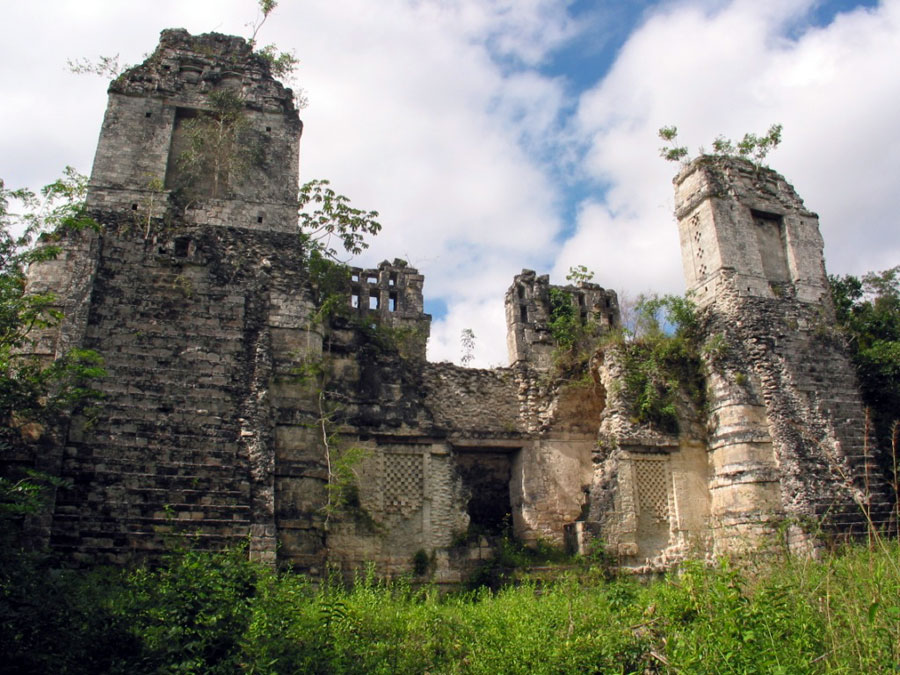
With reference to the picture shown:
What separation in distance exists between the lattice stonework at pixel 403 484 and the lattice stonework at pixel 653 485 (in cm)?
395

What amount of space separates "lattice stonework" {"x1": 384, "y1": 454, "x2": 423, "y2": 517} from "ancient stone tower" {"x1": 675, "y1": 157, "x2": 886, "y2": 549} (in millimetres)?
5293

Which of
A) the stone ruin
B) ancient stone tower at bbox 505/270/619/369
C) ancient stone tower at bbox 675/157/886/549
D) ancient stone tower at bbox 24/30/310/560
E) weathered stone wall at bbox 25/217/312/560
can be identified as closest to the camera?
weathered stone wall at bbox 25/217/312/560

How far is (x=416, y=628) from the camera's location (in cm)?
765

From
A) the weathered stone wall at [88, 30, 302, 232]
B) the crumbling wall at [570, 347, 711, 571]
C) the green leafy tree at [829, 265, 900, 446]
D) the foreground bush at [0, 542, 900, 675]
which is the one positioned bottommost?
the foreground bush at [0, 542, 900, 675]

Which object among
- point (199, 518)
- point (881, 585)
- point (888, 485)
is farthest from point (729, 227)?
point (199, 518)

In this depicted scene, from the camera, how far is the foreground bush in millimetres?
5703

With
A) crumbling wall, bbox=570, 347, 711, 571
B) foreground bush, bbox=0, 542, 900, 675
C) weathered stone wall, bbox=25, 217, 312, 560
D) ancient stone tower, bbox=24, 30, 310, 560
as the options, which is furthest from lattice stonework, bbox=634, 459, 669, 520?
weathered stone wall, bbox=25, 217, 312, 560

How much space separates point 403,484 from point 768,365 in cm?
695

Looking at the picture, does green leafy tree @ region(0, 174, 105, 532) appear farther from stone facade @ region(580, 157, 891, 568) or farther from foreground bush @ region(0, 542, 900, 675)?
stone facade @ region(580, 157, 891, 568)

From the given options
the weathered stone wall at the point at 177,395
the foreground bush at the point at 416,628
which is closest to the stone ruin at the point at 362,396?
the weathered stone wall at the point at 177,395

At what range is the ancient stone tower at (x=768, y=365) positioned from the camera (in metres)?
12.2

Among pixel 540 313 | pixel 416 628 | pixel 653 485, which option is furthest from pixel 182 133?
pixel 653 485

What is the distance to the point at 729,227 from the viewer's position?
14383 mm

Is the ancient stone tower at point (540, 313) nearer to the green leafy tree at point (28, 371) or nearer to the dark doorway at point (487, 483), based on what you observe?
the dark doorway at point (487, 483)
